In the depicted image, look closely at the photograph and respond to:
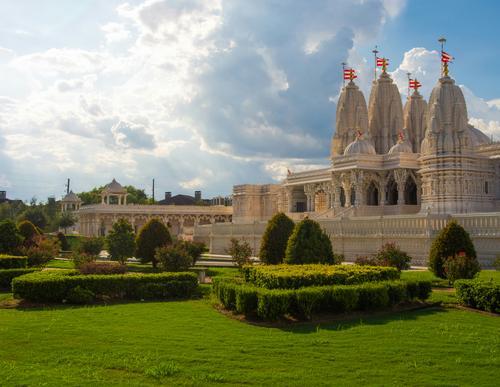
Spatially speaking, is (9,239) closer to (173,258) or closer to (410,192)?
(173,258)

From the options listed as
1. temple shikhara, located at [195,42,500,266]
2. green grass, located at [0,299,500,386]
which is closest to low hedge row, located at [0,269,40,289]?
green grass, located at [0,299,500,386]

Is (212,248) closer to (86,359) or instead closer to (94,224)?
(94,224)

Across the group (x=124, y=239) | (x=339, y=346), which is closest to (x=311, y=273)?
(x=339, y=346)

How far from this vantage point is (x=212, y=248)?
5509 centimetres

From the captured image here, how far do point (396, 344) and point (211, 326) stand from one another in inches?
167

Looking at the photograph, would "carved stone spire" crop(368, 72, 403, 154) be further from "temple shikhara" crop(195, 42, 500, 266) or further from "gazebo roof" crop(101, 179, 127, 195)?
"gazebo roof" crop(101, 179, 127, 195)

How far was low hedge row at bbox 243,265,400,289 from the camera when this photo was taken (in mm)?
15508

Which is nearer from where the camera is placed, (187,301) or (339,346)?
(339,346)

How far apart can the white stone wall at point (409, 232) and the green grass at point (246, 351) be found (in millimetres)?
16454

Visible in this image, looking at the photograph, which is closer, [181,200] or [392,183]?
[392,183]

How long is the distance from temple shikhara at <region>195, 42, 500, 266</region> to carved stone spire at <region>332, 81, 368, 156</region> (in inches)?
4.1

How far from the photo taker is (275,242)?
27688 millimetres

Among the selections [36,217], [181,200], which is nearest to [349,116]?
[36,217]

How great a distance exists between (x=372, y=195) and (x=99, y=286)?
4282 centimetres
